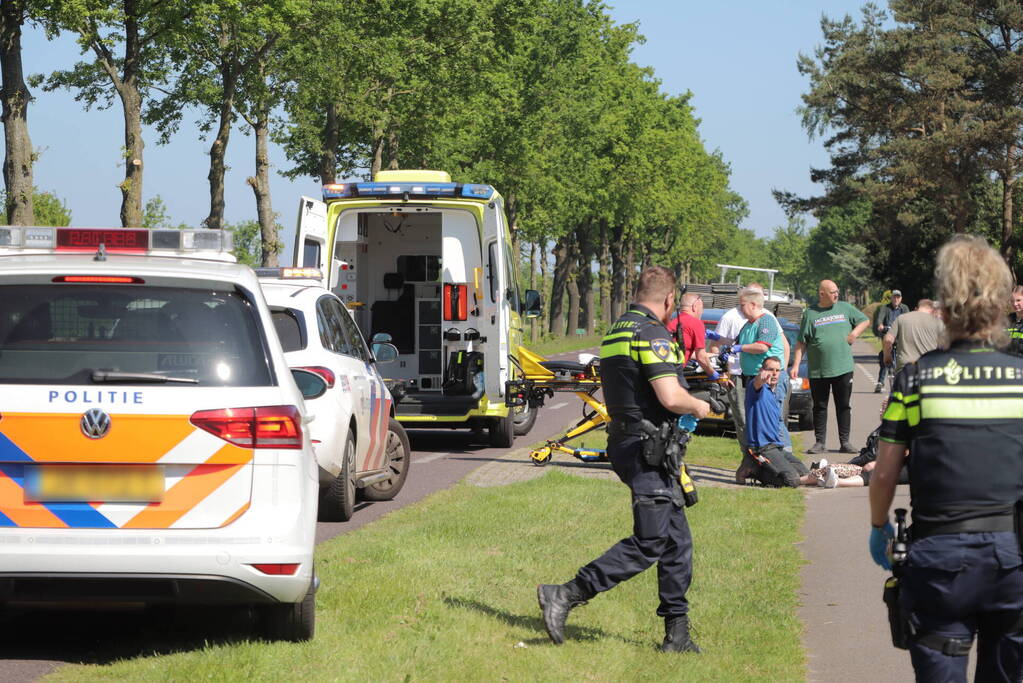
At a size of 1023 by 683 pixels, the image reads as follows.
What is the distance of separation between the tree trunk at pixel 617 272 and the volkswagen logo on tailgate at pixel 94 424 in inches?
2504

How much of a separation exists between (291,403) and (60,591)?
1.19 meters

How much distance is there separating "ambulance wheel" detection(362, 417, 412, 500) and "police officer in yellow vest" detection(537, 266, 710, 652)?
220 inches

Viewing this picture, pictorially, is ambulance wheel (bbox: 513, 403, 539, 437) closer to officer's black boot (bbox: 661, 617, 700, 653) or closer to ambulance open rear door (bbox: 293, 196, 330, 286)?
ambulance open rear door (bbox: 293, 196, 330, 286)

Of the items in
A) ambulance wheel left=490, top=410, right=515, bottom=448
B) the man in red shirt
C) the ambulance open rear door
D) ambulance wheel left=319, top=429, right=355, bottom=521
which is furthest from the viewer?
ambulance wheel left=490, top=410, right=515, bottom=448

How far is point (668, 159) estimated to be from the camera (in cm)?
7194

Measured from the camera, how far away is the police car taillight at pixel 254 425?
5.71m

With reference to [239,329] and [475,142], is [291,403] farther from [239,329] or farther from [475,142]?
[475,142]

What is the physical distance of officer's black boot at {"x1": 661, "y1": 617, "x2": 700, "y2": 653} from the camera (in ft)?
21.1

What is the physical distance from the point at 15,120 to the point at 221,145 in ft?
29.3

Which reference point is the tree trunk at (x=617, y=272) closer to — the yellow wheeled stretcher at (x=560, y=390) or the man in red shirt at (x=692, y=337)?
the yellow wheeled stretcher at (x=560, y=390)

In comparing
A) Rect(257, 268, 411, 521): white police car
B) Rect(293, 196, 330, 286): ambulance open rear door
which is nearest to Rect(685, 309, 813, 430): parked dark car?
Rect(293, 196, 330, 286): ambulance open rear door

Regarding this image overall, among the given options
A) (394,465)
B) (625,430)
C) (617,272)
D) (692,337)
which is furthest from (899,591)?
(617,272)

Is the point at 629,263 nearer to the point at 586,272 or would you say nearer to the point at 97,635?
the point at 586,272

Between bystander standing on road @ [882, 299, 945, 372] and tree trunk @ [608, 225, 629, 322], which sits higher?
tree trunk @ [608, 225, 629, 322]
